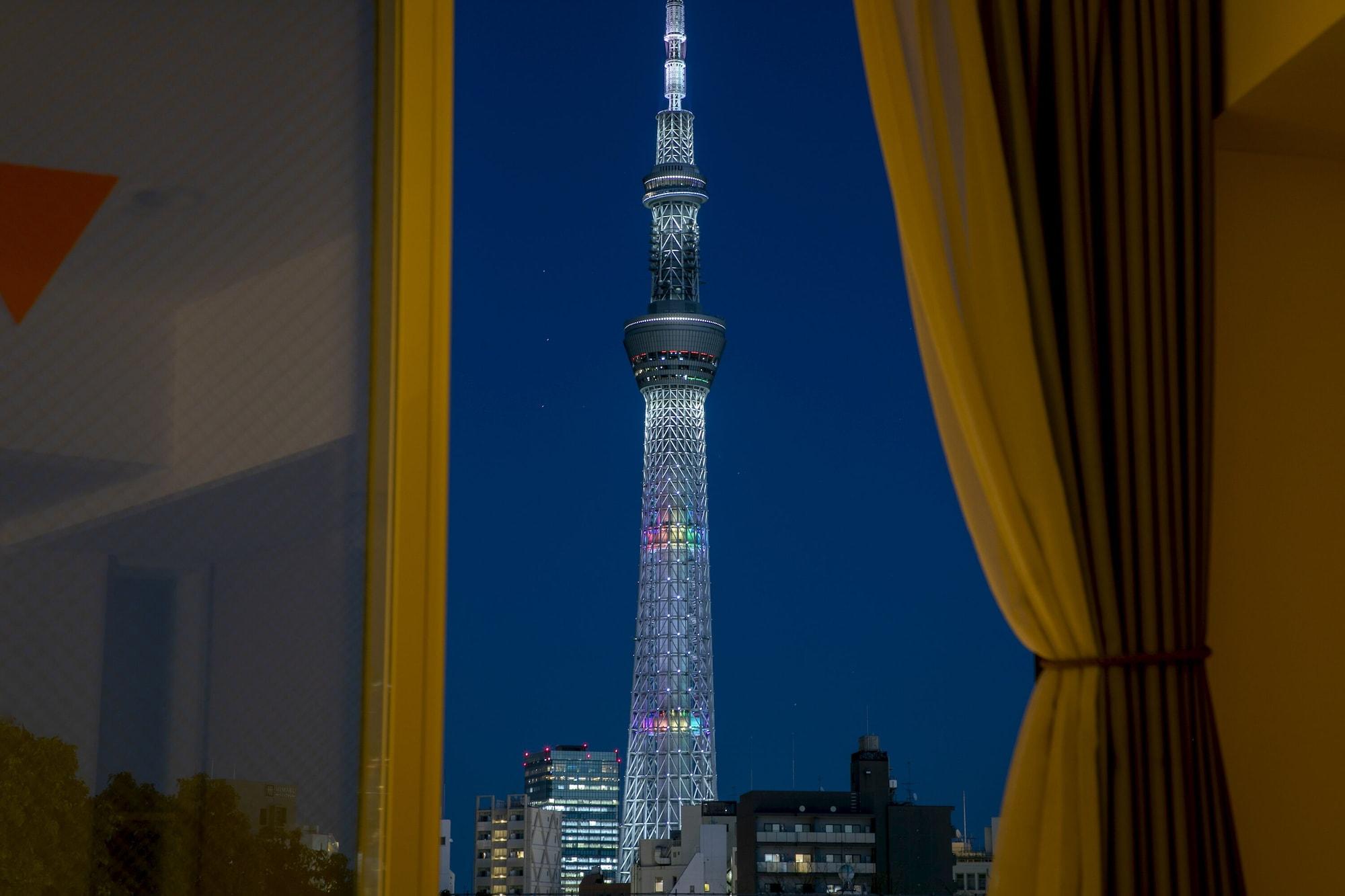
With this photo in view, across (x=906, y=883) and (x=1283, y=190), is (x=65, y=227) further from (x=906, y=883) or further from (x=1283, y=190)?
(x=906, y=883)

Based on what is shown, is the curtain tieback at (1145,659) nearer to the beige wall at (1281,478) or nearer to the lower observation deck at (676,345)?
the beige wall at (1281,478)

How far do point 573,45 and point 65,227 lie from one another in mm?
16253

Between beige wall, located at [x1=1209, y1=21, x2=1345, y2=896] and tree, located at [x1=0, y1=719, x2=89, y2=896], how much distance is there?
1.57 meters

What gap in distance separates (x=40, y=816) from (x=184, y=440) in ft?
1.56

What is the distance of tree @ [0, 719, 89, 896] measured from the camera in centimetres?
150

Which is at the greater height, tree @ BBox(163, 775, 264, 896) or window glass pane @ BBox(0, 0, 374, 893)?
window glass pane @ BBox(0, 0, 374, 893)

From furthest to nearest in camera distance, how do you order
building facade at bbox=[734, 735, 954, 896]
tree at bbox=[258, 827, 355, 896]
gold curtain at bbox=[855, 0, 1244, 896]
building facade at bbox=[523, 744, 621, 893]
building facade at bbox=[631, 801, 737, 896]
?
building facade at bbox=[523, 744, 621, 893] → building facade at bbox=[631, 801, 737, 896] → building facade at bbox=[734, 735, 954, 896] → gold curtain at bbox=[855, 0, 1244, 896] → tree at bbox=[258, 827, 355, 896]

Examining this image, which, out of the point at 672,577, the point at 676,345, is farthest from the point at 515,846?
the point at 672,577

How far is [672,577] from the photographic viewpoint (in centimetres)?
2505

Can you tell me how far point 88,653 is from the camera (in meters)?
1.60

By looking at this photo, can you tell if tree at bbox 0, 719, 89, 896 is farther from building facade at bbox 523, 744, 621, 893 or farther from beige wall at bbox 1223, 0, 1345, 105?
building facade at bbox 523, 744, 621, 893

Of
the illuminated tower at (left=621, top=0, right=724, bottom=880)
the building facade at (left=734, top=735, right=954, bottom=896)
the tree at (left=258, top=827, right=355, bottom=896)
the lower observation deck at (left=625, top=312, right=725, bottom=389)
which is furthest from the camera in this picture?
the illuminated tower at (left=621, top=0, right=724, bottom=880)

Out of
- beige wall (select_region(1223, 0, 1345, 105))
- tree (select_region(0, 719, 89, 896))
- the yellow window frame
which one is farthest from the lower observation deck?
tree (select_region(0, 719, 89, 896))

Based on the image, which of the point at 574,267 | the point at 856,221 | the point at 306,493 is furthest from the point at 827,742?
the point at 306,493
